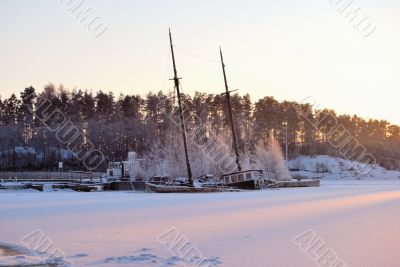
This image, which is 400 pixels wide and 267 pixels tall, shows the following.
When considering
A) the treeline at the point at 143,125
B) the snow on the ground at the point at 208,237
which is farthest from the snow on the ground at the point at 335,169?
the snow on the ground at the point at 208,237

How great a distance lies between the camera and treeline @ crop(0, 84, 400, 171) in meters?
75.6

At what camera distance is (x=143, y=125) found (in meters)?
79.5

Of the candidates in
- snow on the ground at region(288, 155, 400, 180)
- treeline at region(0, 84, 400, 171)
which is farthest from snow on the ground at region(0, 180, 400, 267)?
snow on the ground at region(288, 155, 400, 180)

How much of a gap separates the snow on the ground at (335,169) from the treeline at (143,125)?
6126mm

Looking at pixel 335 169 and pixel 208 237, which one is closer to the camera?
pixel 208 237

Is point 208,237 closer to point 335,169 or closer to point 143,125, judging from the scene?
point 143,125

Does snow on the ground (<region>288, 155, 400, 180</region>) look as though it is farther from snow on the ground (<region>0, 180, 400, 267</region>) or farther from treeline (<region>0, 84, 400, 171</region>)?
snow on the ground (<region>0, 180, 400, 267</region>)

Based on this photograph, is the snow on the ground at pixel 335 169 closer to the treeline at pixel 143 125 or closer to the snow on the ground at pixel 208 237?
the treeline at pixel 143 125

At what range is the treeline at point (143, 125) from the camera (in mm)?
75625

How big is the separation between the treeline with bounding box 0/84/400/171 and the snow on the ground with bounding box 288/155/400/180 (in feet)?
20.1

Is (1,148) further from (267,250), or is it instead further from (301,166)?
(267,250)

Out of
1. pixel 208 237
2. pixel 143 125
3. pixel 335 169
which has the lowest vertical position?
pixel 208 237

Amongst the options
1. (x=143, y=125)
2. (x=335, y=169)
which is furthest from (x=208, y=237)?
(x=335, y=169)

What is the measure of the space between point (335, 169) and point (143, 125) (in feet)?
108
